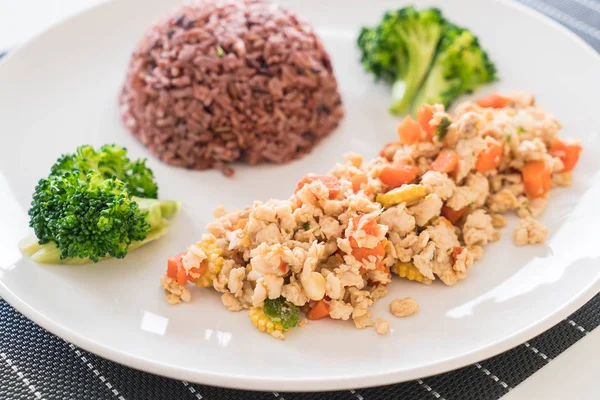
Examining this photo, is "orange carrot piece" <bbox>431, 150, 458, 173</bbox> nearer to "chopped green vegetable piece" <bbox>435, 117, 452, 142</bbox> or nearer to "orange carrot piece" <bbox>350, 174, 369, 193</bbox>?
"chopped green vegetable piece" <bbox>435, 117, 452, 142</bbox>

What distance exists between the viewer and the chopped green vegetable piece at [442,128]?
3.70 m

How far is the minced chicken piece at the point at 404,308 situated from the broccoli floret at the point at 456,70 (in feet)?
6.23

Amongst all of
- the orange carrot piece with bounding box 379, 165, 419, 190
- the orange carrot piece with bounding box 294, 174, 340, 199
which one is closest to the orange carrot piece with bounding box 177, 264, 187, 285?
the orange carrot piece with bounding box 294, 174, 340, 199

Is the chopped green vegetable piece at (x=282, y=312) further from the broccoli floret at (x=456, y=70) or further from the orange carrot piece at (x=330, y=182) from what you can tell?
the broccoli floret at (x=456, y=70)

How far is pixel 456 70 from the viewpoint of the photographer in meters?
4.75

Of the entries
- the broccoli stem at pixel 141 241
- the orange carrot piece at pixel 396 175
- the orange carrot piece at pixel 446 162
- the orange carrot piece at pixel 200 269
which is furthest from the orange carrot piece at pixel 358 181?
the broccoli stem at pixel 141 241

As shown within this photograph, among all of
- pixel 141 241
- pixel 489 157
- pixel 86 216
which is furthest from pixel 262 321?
pixel 489 157

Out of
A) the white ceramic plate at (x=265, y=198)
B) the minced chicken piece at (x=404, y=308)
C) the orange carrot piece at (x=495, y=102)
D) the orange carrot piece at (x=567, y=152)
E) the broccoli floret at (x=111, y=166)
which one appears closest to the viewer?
the white ceramic plate at (x=265, y=198)

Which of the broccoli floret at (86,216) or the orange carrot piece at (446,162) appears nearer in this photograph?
the broccoli floret at (86,216)

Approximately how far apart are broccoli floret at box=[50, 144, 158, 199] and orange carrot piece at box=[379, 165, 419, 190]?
133 centimetres

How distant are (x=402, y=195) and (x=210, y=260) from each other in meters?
0.99

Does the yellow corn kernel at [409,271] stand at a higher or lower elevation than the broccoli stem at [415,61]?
lower

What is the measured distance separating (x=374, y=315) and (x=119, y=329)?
1.18 m

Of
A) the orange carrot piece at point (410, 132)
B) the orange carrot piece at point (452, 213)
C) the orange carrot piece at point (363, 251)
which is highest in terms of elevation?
the orange carrot piece at point (410, 132)
